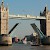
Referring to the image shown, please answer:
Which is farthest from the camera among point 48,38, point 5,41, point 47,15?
point 47,15

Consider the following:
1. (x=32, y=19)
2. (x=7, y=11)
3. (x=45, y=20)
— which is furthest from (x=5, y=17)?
(x=45, y=20)

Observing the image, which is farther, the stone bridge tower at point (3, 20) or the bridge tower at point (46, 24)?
the bridge tower at point (46, 24)

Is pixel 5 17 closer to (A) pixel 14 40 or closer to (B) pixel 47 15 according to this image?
(A) pixel 14 40

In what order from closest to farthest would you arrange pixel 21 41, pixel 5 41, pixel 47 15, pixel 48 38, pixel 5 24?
1. pixel 5 41
2. pixel 48 38
3. pixel 5 24
4. pixel 21 41
5. pixel 47 15

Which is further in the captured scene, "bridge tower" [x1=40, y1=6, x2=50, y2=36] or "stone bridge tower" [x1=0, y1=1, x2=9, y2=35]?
"bridge tower" [x1=40, y1=6, x2=50, y2=36]

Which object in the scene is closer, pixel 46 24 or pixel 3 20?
pixel 3 20

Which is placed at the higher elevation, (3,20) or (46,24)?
(3,20)

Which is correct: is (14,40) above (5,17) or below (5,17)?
below

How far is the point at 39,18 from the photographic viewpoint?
183 meters

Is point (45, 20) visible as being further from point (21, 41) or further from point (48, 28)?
point (21, 41)

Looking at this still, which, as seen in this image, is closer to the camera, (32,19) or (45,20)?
(32,19)

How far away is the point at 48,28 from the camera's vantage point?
187875 millimetres

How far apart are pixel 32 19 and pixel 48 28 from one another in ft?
45.7

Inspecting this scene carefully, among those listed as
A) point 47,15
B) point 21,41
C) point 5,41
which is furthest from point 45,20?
point 5,41
